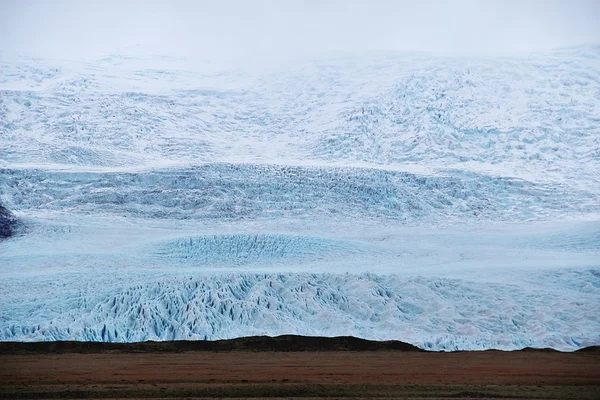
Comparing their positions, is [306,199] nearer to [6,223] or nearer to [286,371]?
[6,223]

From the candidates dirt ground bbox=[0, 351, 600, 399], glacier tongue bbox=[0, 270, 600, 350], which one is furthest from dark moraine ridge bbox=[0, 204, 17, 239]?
dirt ground bbox=[0, 351, 600, 399]

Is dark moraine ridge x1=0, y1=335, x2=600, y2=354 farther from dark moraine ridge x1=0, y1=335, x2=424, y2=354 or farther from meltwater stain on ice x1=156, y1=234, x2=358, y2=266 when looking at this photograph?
meltwater stain on ice x1=156, y1=234, x2=358, y2=266

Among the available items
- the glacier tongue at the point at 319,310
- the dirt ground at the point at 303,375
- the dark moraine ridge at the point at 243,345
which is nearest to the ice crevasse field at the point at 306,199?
the glacier tongue at the point at 319,310

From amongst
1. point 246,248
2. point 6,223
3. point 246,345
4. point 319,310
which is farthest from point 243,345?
point 6,223

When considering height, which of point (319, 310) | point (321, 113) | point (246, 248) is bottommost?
point (319, 310)

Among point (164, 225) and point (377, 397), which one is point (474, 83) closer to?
point (164, 225)

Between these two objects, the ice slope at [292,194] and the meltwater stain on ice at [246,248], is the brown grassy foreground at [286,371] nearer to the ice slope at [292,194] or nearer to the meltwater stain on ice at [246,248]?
the meltwater stain on ice at [246,248]
